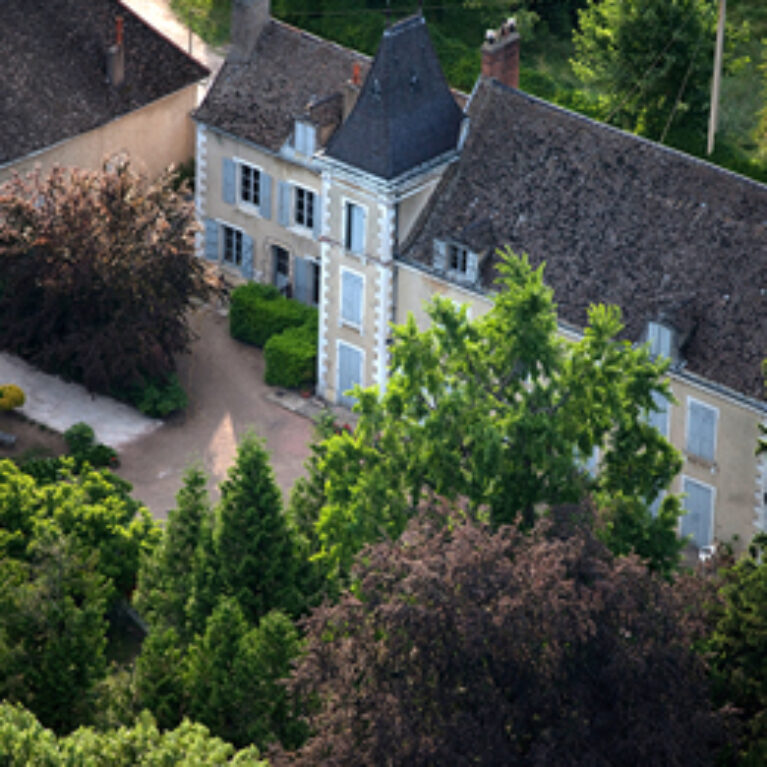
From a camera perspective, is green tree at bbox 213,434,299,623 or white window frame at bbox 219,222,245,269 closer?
green tree at bbox 213,434,299,623

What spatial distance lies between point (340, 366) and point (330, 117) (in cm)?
704

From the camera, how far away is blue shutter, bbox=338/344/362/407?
58.8m

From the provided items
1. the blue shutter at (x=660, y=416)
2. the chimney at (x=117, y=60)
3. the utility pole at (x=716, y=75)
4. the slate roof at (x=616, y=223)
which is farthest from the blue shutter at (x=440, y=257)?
the chimney at (x=117, y=60)

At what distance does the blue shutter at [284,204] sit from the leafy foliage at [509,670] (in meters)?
25.1

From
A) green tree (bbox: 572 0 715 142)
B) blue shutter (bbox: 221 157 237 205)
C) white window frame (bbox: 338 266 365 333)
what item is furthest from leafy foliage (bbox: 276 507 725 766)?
green tree (bbox: 572 0 715 142)

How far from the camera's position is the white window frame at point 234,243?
2554 inches

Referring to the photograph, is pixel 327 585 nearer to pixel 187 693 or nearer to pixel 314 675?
pixel 187 693

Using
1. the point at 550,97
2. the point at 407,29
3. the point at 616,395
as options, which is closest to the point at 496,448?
the point at 616,395

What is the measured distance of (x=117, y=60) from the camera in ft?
218

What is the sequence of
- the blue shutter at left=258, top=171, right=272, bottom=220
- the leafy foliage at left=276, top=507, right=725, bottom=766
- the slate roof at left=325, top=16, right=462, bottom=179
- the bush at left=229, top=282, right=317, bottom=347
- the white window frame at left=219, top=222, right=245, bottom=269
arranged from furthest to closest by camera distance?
1. the white window frame at left=219, top=222, right=245, bottom=269
2. the blue shutter at left=258, top=171, right=272, bottom=220
3. the bush at left=229, top=282, right=317, bottom=347
4. the slate roof at left=325, top=16, right=462, bottom=179
5. the leafy foliage at left=276, top=507, right=725, bottom=766

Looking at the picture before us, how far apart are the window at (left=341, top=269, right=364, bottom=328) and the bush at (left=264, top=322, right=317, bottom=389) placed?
2.43 metres

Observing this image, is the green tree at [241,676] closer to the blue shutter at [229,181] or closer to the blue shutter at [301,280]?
the blue shutter at [301,280]

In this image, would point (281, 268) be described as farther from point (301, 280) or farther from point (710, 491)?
point (710, 491)

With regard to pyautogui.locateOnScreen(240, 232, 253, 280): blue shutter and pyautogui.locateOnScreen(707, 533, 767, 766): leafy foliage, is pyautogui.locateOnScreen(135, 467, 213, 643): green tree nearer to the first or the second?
pyautogui.locateOnScreen(707, 533, 767, 766): leafy foliage
